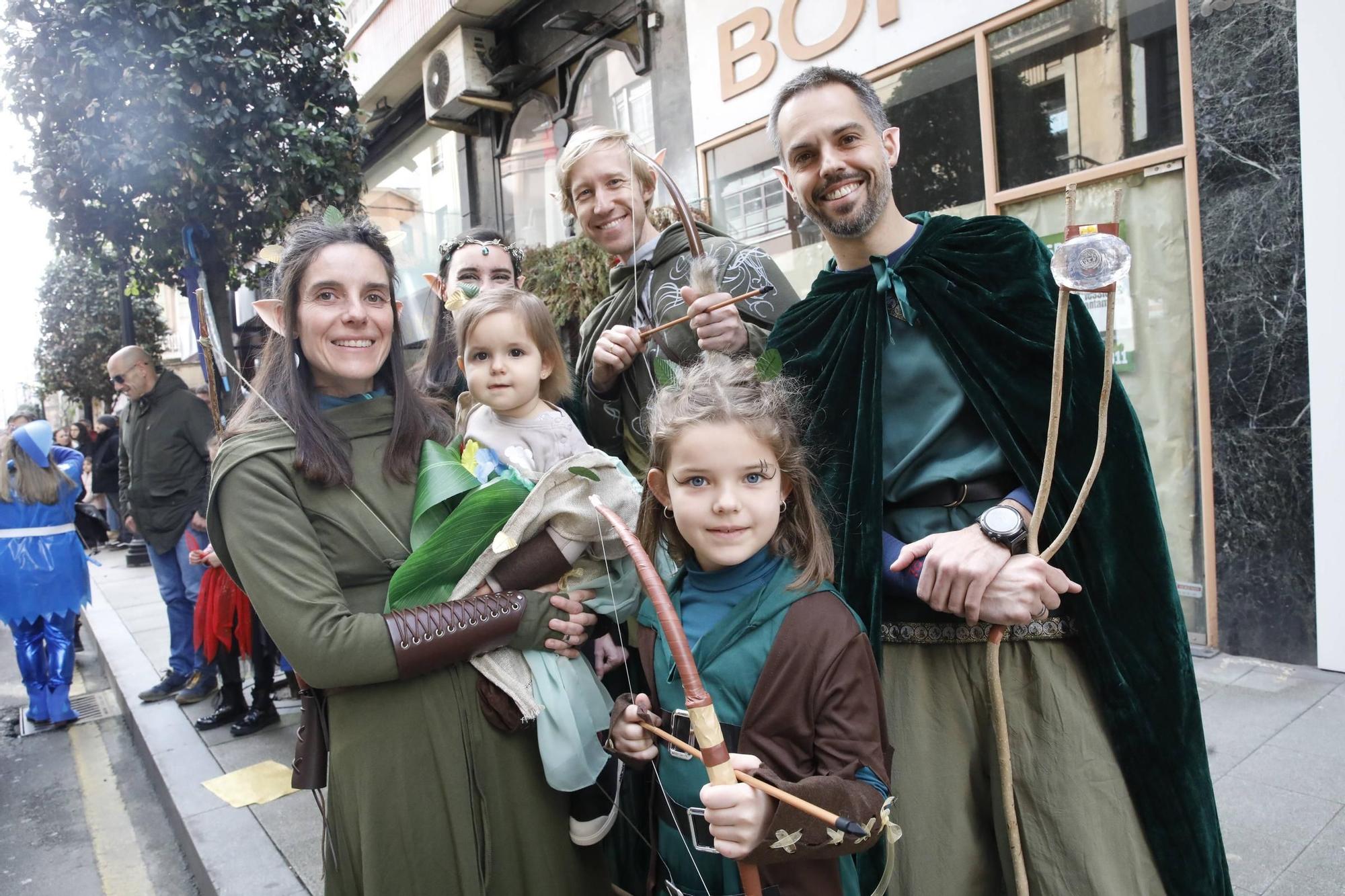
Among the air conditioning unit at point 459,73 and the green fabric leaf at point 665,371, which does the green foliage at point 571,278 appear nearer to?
the air conditioning unit at point 459,73

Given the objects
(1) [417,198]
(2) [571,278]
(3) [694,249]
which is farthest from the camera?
(1) [417,198]

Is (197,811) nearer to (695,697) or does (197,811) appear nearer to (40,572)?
(40,572)

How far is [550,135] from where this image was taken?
986 centimetres

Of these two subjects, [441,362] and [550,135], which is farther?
[550,135]

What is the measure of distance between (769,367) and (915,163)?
15.3ft

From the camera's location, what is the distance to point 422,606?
1861mm

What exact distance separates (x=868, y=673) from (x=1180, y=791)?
697mm

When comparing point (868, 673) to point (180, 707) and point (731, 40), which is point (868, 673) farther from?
point (731, 40)

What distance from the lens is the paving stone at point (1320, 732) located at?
3.64 meters

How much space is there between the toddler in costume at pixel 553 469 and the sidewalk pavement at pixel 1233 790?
2018 millimetres

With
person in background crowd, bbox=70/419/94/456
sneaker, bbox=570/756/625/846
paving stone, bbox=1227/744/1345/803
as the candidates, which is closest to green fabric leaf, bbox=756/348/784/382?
sneaker, bbox=570/756/625/846

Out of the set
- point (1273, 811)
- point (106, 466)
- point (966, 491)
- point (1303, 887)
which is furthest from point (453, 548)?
point (106, 466)

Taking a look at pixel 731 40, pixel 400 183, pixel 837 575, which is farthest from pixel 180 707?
pixel 400 183

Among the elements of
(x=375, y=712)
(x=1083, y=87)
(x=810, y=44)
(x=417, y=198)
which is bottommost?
(x=375, y=712)
